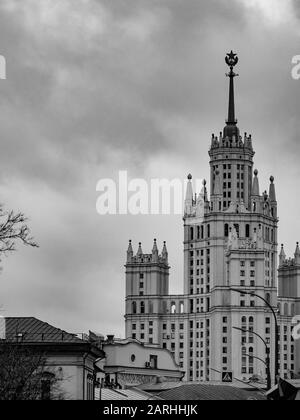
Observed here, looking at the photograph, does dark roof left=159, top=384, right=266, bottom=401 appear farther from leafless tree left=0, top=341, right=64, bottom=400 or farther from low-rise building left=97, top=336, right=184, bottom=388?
low-rise building left=97, top=336, right=184, bottom=388

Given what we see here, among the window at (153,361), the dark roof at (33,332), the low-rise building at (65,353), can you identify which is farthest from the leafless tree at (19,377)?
the window at (153,361)

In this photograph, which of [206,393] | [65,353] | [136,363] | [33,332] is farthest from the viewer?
[136,363]

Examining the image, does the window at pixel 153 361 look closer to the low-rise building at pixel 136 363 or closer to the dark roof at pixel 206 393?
the low-rise building at pixel 136 363

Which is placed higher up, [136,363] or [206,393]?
[136,363]

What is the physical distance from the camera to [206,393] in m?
95.4

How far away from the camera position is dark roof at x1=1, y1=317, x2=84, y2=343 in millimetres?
71812

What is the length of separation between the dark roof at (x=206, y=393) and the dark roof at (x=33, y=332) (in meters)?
14.8

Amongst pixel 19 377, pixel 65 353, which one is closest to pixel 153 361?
pixel 65 353

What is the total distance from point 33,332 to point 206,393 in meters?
24.0

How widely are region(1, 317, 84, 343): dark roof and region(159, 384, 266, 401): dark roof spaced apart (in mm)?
14759

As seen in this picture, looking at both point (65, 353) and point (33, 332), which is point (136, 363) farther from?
point (65, 353)
